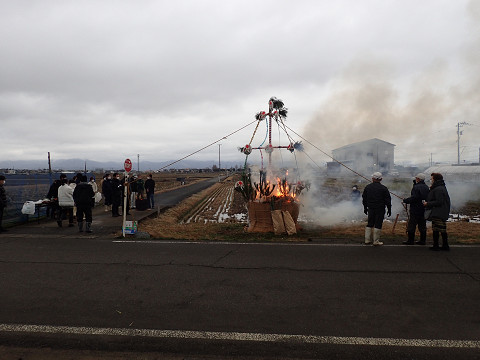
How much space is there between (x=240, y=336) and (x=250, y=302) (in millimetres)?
883

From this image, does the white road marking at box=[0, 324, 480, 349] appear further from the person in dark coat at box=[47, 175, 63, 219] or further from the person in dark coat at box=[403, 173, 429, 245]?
the person in dark coat at box=[47, 175, 63, 219]

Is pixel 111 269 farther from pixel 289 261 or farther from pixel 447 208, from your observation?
pixel 447 208

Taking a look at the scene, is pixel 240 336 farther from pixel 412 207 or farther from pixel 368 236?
pixel 412 207

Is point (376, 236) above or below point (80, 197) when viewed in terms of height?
below

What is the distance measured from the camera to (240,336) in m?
3.37

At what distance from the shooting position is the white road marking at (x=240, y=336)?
3.19 metres

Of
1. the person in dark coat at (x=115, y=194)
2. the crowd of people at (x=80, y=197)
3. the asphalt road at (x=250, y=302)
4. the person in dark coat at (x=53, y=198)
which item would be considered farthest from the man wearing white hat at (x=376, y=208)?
the person in dark coat at (x=53, y=198)

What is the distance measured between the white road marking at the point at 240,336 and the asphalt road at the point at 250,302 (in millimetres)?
11

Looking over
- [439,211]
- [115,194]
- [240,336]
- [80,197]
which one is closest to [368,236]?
[439,211]

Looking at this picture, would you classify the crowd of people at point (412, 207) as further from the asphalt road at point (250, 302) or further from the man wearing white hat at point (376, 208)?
the asphalt road at point (250, 302)

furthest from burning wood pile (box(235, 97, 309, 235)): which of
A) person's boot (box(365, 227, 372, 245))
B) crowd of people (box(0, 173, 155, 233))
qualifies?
crowd of people (box(0, 173, 155, 233))

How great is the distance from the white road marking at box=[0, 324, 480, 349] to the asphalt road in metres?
0.01

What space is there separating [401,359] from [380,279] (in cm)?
226

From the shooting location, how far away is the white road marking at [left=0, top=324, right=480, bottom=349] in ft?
10.5
